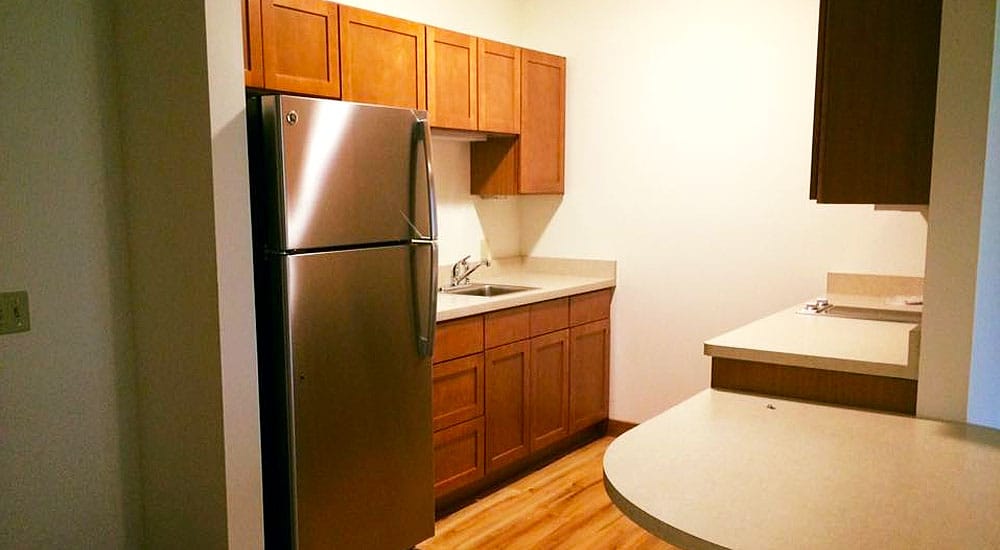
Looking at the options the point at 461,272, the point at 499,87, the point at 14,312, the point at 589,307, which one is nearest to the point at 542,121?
the point at 499,87

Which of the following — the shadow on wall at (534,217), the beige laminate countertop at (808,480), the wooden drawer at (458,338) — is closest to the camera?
the beige laminate countertop at (808,480)

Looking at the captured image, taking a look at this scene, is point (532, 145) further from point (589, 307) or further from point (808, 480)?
point (808, 480)

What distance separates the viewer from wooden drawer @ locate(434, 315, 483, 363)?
9.54ft

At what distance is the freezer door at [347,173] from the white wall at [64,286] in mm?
506

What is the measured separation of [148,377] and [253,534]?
567 millimetres

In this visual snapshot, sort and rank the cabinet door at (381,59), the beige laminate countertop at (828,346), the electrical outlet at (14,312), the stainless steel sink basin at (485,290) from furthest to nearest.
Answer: the stainless steel sink basin at (485,290)
the cabinet door at (381,59)
the electrical outlet at (14,312)
the beige laminate countertop at (828,346)

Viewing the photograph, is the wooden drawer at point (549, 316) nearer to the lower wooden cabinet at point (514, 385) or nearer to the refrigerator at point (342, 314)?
the lower wooden cabinet at point (514, 385)

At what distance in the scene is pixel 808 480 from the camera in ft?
4.22

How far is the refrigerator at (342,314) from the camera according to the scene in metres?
2.16

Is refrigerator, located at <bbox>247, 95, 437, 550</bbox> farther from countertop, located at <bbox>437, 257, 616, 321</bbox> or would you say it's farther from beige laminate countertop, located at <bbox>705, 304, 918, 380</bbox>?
beige laminate countertop, located at <bbox>705, 304, 918, 380</bbox>

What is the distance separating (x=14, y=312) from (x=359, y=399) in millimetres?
999

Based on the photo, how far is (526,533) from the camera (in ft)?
9.65

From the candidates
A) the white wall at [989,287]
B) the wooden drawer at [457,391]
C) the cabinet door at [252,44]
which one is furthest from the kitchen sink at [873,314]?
the cabinet door at [252,44]

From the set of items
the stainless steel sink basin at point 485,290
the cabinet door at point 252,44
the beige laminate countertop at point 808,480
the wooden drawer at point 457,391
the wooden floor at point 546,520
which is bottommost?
the wooden floor at point 546,520
